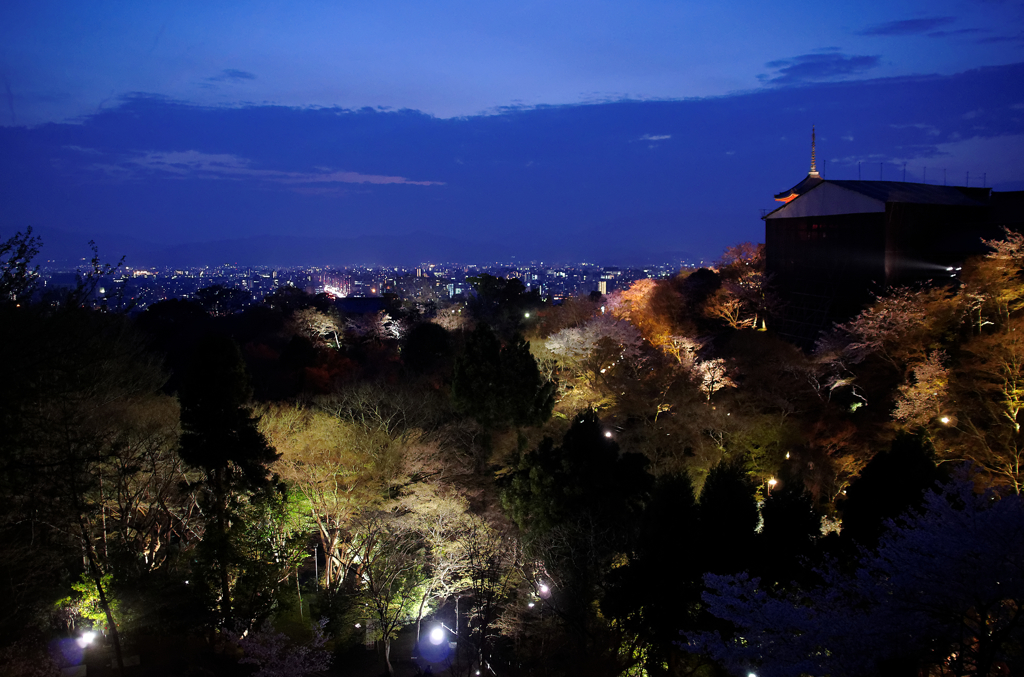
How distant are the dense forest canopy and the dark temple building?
7.24ft

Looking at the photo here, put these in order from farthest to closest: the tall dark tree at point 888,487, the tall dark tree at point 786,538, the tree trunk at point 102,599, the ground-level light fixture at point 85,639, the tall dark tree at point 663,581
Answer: the ground-level light fixture at point 85,639 < the tree trunk at point 102,599 < the tall dark tree at point 888,487 < the tall dark tree at point 786,538 < the tall dark tree at point 663,581

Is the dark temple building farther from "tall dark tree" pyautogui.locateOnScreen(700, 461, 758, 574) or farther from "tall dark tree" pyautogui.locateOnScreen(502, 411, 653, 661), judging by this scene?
"tall dark tree" pyautogui.locateOnScreen(700, 461, 758, 574)

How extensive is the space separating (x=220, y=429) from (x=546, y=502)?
6547 mm

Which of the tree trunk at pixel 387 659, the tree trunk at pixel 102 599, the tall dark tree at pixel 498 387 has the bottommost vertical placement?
the tree trunk at pixel 387 659

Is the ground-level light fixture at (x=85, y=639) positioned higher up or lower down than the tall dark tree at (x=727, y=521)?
lower down

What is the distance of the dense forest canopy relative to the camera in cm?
577

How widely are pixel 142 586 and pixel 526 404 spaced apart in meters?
9.25

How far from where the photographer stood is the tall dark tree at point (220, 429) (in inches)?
441

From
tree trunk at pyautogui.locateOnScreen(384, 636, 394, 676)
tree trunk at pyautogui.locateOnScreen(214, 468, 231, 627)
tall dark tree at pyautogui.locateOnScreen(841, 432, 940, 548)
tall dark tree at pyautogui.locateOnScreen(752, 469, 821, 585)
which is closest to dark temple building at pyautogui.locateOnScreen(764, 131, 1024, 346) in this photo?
tall dark tree at pyautogui.locateOnScreen(841, 432, 940, 548)

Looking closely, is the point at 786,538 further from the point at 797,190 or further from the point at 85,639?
the point at 797,190

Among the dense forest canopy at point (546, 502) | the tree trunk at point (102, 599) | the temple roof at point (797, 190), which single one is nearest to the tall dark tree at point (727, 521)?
the dense forest canopy at point (546, 502)

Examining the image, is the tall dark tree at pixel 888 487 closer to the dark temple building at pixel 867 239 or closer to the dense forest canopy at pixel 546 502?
the dense forest canopy at pixel 546 502

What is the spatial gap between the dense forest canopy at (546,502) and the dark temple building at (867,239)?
86.8 inches

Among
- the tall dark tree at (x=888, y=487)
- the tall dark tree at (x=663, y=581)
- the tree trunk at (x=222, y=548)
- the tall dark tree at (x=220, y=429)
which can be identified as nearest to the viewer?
the tall dark tree at (x=663, y=581)
